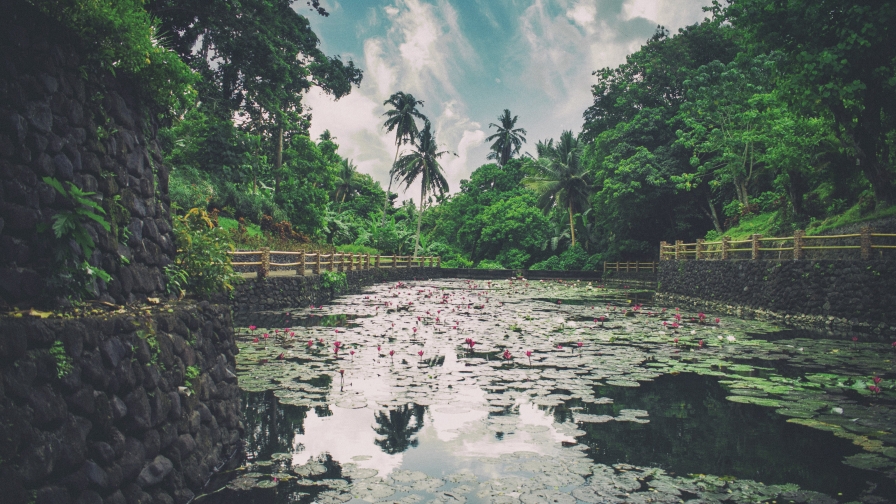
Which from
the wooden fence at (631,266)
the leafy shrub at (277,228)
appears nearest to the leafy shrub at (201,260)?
the leafy shrub at (277,228)

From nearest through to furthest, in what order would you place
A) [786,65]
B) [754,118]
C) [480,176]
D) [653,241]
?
1. [786,65]
2. [754,118]
3. [653,241]
4. [480,176]

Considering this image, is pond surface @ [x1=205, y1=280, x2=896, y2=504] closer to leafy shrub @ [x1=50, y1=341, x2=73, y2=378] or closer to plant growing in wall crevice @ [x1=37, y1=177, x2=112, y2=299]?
leafy shrub @ [x1=50, y1=341, x2=73, y2=378]

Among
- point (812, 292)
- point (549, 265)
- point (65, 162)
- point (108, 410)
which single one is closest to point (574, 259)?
point (549, 265)

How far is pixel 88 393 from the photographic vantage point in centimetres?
270

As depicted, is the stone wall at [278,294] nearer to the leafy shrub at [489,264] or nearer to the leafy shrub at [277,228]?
the leafy shrub at [277,228]

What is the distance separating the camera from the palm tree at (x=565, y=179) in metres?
38.5

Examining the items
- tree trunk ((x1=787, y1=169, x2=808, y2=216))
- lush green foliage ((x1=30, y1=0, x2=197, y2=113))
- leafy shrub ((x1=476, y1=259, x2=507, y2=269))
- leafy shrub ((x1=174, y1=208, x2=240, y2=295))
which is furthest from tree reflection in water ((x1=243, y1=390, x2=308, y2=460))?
leafy shrub ((x1=476, y1=259, x2=507, y2=269))

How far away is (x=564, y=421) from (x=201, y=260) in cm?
355

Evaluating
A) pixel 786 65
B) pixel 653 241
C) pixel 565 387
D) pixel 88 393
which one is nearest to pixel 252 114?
pixel 786 65

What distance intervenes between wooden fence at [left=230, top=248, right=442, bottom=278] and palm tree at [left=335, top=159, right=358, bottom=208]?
46.8ft

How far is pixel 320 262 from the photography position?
19406 mm

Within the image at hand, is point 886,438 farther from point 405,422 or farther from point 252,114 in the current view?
point 252,114

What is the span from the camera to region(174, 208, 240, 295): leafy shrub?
16.3ft

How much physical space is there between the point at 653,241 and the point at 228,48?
83.6 ft
